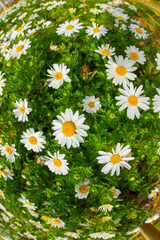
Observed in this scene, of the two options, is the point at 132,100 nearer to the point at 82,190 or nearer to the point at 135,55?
the point at 135,55

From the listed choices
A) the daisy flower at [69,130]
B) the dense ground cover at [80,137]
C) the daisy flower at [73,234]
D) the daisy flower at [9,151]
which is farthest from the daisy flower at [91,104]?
the daisy flower at [73,234]

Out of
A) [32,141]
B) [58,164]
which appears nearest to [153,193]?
[58,164]

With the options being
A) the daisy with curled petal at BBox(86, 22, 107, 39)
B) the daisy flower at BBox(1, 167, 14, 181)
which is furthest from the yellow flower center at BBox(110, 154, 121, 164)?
the daisy with curled petal at BBox(86, 22, 107, 39)

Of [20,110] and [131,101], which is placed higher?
[20,110]

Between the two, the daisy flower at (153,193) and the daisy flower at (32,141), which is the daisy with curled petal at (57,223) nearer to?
the daisy flower at (32,141)

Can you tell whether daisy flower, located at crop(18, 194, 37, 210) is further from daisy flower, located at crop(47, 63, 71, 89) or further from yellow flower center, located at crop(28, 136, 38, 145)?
daisy flower, located at crop(47, 63, 71, 89)

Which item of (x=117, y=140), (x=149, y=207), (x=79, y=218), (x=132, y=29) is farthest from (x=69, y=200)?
(x=132, y=29)

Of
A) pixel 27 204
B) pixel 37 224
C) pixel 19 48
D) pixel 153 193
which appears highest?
pixel 19 48

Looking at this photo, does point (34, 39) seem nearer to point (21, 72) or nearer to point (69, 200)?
point (21, 72)
